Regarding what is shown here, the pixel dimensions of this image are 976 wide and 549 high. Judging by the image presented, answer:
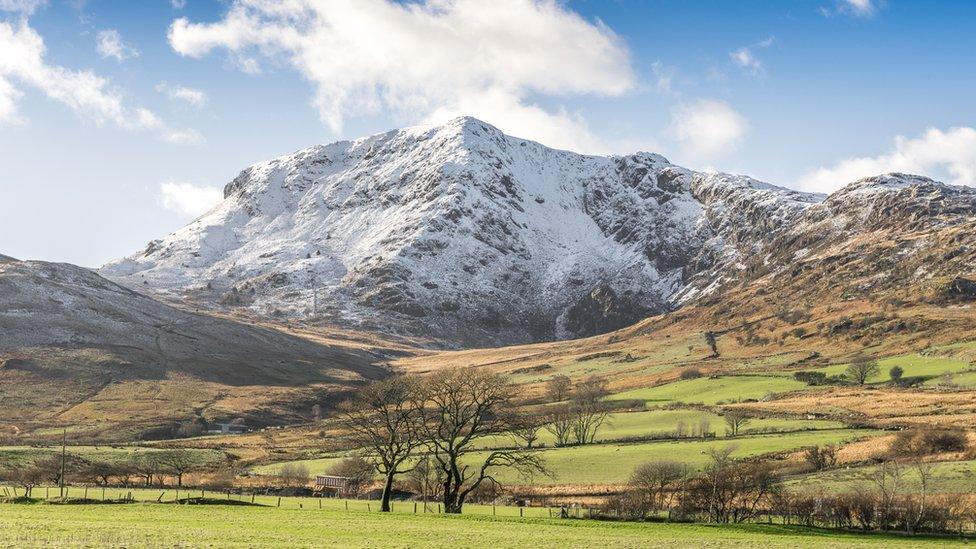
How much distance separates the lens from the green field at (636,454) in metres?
96.3

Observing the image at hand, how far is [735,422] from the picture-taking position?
117 meters

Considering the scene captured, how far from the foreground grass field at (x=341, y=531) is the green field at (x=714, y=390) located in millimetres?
91165

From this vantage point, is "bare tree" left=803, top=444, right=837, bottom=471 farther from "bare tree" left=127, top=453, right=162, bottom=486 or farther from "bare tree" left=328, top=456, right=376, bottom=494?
"bare tree" left=127, top=453, right=162, bottom=486

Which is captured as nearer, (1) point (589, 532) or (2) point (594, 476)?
(1) point (589, 532)

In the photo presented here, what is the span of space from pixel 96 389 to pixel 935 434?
17681 cm

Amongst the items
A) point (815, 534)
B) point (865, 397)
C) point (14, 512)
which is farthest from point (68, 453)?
point (865, 397)

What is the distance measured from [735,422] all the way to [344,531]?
79841mm

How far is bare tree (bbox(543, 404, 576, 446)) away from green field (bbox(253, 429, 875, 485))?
12539mm

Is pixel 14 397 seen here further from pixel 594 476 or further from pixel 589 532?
pixel 589 532

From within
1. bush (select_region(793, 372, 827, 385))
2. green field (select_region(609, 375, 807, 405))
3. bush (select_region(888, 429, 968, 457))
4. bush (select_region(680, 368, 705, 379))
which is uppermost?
bush (select_region(680, 368, 705, 379))

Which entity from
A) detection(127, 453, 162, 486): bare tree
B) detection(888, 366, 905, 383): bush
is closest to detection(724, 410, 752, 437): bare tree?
detection(888, 366, 905, 383): bush

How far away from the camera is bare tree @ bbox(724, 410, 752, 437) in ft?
379

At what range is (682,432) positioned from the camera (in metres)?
122

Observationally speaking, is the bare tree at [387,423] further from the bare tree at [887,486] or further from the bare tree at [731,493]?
the bare tree at [887,486]
